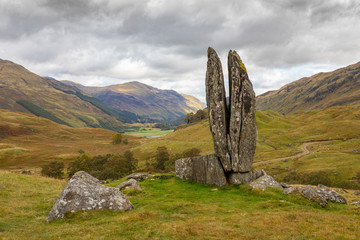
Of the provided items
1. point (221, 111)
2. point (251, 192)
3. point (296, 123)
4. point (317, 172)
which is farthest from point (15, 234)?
point (296, 123)

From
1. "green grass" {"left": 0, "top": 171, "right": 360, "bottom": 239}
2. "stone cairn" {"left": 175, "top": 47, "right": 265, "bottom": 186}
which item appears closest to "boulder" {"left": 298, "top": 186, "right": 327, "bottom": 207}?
"green grass" {"left": 0, "top": 171, "right": 360, "bottom": 239}

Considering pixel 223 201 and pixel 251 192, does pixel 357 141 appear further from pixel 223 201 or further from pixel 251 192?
pixel 223 201

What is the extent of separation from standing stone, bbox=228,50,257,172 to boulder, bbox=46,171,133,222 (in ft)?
67.0

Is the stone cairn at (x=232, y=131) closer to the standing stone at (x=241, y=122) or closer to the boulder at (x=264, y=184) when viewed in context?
the standing stone at (x=241, y=122)

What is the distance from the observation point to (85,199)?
20.5m

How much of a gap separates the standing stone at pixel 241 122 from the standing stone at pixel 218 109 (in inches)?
45.7

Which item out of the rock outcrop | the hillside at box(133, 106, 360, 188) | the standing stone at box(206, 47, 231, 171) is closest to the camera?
the rock outcrop

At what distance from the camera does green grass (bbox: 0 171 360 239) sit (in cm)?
1492

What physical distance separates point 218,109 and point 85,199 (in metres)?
24.7

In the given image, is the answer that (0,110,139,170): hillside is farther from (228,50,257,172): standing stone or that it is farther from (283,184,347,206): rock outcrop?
(283,184,347,206): rock outcrop

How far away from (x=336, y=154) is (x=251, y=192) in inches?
2653

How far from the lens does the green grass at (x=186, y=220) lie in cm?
1492

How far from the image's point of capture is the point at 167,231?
15.5 metres

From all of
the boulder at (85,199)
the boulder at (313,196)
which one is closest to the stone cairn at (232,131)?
the boulder at (313,196)
